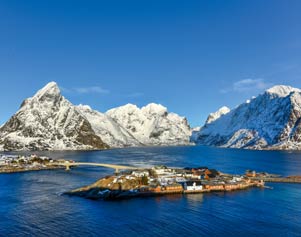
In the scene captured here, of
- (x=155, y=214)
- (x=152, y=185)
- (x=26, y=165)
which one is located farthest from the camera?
(x=26, y=165)

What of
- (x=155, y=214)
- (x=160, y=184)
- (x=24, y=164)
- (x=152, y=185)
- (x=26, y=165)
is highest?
(x=24, y=164)

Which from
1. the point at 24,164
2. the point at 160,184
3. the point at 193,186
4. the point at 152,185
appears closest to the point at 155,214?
the point at 152,185

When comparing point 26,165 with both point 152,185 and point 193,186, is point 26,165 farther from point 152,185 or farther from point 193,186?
point 193,186

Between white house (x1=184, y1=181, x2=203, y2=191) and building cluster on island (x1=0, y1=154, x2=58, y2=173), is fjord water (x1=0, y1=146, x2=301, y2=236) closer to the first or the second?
white house (x1=184, y1=181, x2=203, y2=191)

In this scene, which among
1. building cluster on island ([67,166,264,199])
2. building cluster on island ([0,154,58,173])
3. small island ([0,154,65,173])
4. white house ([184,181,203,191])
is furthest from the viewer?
building cluster on island ([0,154,58,173])

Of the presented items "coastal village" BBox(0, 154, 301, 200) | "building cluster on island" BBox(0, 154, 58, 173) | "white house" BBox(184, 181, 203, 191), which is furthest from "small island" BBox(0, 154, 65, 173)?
"white house" BBox(184, 181, 203, 191)

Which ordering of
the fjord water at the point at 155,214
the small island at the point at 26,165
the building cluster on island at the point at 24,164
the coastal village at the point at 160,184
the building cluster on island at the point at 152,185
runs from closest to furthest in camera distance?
1. the fjord water at the point at 155,214
2. the building cluster on island at the point at 152,185
3. the coastal village at the point at 160,184
4. the small island at the point at 26,165
5. the building cluster on island at the point at 24,164

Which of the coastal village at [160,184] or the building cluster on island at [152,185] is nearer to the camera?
the building cluster on island at [152,185]

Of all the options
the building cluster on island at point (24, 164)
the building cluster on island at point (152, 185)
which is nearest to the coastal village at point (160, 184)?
the building cluster on island at point (152, 185)

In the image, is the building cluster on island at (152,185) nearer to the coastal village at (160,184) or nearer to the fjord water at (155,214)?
the coastal village at (160,184)

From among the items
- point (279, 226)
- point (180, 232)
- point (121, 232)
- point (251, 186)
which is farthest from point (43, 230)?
point (251, 186)

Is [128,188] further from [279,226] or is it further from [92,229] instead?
[279,226]
